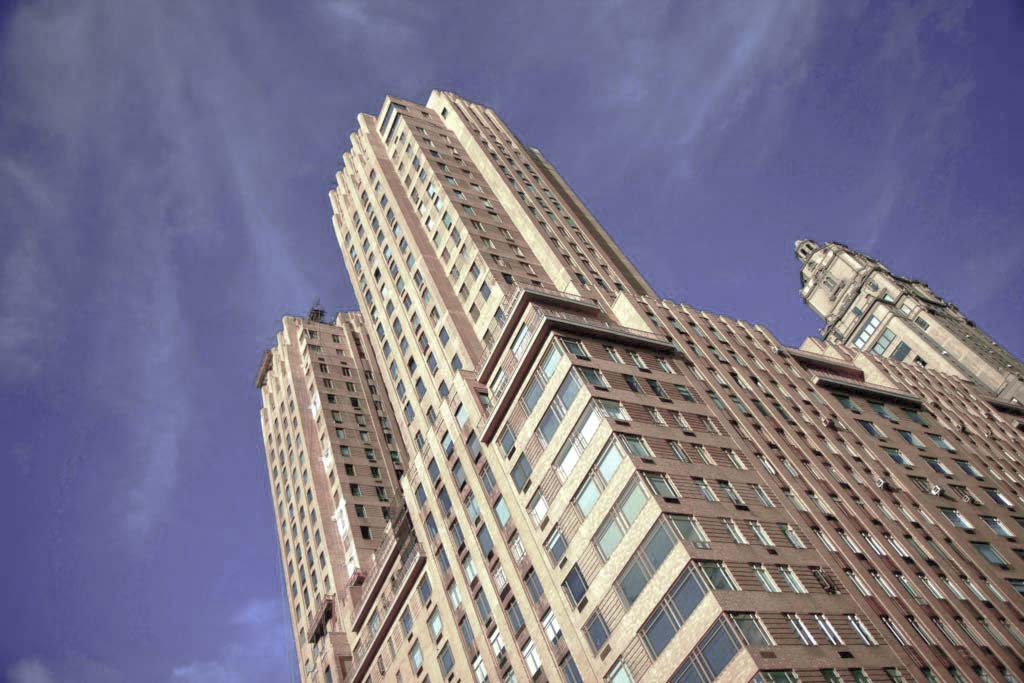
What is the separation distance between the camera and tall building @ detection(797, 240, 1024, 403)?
326ft

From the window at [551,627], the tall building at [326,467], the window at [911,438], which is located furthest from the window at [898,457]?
the tall building at [326,467]

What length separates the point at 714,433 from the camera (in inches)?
1917

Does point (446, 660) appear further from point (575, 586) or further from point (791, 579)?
point (791, 579)

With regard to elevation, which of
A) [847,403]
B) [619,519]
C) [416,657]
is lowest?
[619,519]

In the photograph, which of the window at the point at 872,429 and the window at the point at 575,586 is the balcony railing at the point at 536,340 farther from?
the window at the point at 872,429

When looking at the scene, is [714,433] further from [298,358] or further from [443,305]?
[298,358]

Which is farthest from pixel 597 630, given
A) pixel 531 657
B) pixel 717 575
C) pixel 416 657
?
pixel 416 657

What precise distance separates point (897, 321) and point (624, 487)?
265 ft

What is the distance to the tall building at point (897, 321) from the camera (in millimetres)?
99500

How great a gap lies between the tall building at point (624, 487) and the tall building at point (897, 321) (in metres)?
15.9

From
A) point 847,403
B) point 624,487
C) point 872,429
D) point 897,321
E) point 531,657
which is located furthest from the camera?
point 897,321

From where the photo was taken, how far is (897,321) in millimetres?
109625

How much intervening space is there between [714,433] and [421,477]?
21846 millimetres

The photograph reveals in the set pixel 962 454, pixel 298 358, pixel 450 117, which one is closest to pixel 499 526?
pixel 962 454
